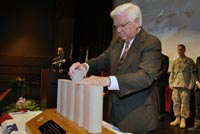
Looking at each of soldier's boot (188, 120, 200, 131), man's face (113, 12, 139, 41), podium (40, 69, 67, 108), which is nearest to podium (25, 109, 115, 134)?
man's face (113, 12, 139, 41)

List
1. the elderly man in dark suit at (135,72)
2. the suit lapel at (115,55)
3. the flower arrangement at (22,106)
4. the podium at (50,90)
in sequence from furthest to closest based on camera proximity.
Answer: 1. the podium at (50,90)
2. the flower arrangement at (22,106)
3. the suit lapel at (115,55)
4. the elderly man in dark suit at (135,72)

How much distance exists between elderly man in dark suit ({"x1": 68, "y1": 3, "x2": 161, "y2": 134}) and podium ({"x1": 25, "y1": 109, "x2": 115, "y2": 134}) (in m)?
0.22

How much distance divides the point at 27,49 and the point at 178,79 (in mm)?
5770

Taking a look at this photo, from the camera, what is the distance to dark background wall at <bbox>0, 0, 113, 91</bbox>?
913cm

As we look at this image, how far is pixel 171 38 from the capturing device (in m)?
5.59

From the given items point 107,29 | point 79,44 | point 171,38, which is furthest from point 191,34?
point 79,44

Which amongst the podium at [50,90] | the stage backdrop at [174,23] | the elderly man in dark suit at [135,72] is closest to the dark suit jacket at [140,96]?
the elderly man in dark suit at [135,72]

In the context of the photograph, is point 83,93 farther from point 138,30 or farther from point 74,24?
point 74,24

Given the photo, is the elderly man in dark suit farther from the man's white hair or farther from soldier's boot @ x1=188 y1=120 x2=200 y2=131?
soldier's boot @ x1=188 y1=120 x2=200 y2=131

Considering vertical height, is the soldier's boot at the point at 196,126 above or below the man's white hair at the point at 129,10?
below

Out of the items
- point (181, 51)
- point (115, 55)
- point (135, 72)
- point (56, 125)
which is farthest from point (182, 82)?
point (56, 125)

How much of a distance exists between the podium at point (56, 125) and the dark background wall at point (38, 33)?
713 centimetres

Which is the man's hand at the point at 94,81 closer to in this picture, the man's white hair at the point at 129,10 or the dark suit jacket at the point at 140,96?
the dark suit jacket at the point at 140,96

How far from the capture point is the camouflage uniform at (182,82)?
5.00 metres
